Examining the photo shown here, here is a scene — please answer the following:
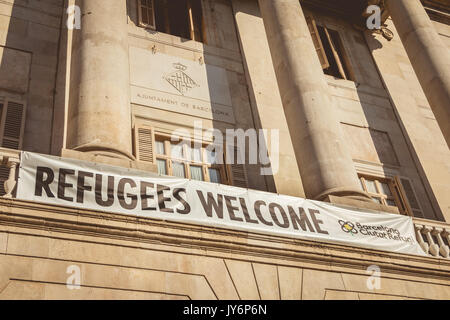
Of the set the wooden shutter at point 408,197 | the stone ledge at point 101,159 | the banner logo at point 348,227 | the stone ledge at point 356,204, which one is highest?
the wooden shutter at point 408,197

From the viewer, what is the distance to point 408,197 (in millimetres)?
16969

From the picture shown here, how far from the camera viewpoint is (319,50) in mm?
19875

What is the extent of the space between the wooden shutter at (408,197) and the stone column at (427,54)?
6.02 ft

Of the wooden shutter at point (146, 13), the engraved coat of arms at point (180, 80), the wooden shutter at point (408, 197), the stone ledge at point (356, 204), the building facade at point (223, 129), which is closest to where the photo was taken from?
the building facade at point (223, 129)

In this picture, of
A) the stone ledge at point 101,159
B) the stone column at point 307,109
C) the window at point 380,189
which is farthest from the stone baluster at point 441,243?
the stone ledge at point 101,159

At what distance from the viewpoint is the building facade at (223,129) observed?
9.52 meters

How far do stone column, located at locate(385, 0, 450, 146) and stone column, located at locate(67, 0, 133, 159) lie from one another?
1031cm

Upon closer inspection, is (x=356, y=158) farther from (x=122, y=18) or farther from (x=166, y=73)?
(x=122, y=18)

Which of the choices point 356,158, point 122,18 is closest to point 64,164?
point 122,18

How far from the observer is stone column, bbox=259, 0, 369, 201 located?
13203 millimetres
